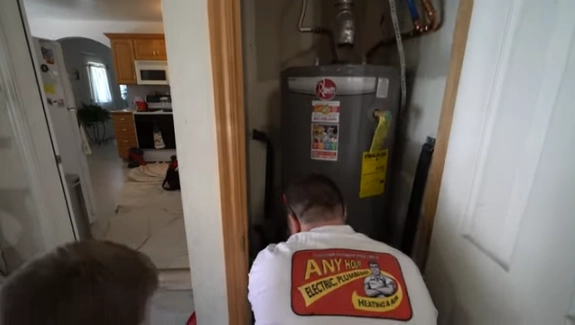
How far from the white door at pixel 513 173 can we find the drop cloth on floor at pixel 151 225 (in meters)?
1.68

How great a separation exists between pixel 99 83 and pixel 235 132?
8.60 m

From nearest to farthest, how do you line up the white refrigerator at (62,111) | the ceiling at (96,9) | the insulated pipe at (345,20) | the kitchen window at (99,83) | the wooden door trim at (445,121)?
the wooden door trim at (445,121), the insulated pipe at (345,20), the white refrigerator at (62,111), the ceiling at (96,9), the kitchen window at (99,83)

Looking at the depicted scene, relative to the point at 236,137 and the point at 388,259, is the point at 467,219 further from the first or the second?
the point at 236,137

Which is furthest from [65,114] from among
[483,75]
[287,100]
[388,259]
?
[483,75]

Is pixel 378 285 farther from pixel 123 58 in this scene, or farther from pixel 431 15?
pixel 123 58

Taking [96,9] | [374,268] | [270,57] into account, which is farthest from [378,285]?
[96,9]

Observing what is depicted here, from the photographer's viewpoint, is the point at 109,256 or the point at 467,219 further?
the point at 467,219

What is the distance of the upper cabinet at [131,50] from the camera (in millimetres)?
5051

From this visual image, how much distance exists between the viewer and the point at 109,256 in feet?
1.69

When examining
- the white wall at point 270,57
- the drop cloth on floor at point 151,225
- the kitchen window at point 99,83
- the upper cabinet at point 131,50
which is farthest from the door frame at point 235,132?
the kitchen window at point 99,83

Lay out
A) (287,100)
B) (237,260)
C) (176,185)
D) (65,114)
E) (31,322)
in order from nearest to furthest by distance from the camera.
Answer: (31,322)
(237,260)
(287,100)
(65,114)
(176,185)

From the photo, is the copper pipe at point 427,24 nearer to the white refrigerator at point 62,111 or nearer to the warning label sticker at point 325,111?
the warning label sticker at point 325,111

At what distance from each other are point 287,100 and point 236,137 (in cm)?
47

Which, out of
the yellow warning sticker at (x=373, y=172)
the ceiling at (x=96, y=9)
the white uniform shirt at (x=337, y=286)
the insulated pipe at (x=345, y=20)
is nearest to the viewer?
the white uniform shirt at (x=337, y=286)
